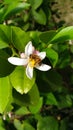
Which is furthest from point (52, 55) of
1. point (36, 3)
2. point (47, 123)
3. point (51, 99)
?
point (36, 3)

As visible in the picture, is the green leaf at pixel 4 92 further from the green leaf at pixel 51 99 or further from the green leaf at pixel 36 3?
the green leaf at pixel 36 3

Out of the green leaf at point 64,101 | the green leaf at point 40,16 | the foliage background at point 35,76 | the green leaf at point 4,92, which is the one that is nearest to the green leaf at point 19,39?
→ the foliage background at point 35,76

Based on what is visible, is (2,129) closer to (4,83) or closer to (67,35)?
(4,83)

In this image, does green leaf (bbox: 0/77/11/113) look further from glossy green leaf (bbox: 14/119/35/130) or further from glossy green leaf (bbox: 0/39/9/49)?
glossy green leaf (bbox: 14/119/35/130)

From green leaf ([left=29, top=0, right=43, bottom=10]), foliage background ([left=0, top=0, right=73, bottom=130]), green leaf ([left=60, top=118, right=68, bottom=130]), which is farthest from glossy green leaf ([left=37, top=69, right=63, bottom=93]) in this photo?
green leaf ([left=29, top=0, right=43, bottom=10])

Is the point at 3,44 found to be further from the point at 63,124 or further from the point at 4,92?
the point at 63,124

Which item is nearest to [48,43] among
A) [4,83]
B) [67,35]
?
[67,35]
